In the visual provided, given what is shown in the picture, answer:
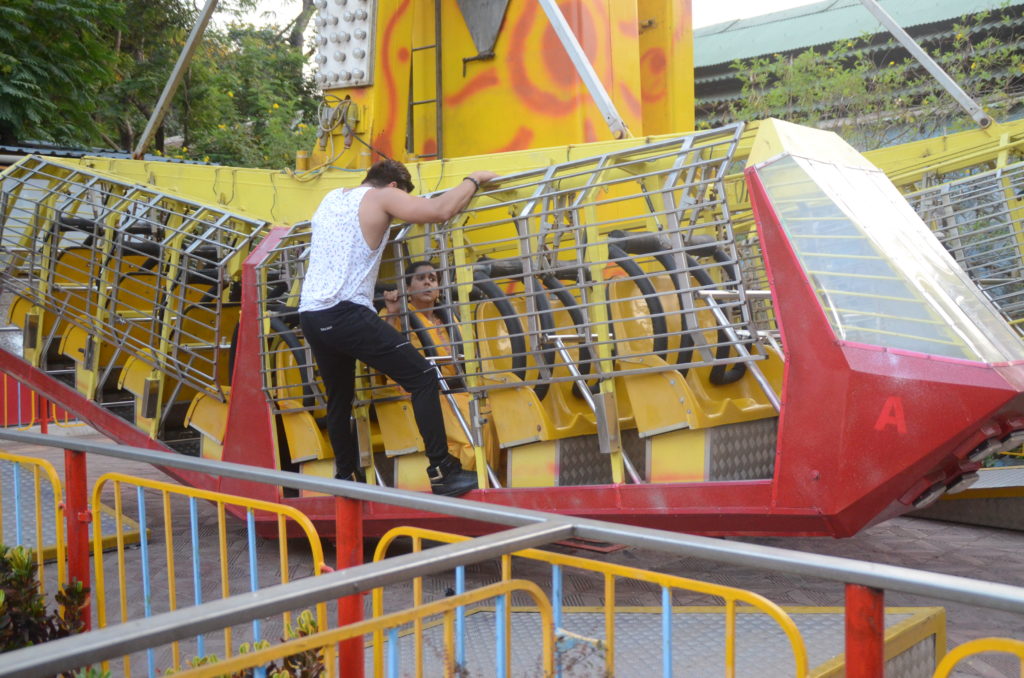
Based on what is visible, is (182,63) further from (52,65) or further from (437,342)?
(52,65)

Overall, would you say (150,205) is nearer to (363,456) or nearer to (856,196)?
(363,456)

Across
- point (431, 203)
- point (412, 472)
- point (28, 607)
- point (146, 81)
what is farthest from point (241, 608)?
point (146, 81)

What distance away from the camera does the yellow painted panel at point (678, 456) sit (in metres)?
4.25

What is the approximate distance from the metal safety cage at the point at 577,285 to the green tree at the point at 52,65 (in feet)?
25.8

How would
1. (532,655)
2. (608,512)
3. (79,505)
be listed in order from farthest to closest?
(608,512) < (79,505) < (532,655)

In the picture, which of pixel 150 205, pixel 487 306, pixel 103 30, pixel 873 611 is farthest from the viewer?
pixel 103 30

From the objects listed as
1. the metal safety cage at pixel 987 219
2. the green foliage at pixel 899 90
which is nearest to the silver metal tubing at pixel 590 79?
the metal safety cage at pixel 987 219

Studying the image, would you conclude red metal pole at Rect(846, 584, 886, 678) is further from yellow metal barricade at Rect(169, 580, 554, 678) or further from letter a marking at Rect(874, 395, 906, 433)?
letter a marking at Rect(874, 395, 906, 433)

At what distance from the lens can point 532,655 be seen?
11.0ft

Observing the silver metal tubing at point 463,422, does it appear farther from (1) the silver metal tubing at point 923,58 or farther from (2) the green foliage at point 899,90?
(2) the green foliage at point 899,90

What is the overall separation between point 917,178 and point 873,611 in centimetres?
538

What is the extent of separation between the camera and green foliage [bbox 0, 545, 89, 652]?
10.6 ft

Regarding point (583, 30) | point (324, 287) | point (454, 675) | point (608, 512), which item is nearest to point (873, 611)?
point (454, 675)

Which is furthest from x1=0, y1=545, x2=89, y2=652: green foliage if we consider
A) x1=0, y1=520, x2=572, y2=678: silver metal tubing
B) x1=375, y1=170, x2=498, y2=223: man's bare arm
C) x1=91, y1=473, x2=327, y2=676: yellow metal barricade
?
x1=375, y1=170, x2=498, y2=223: man's bare arm
